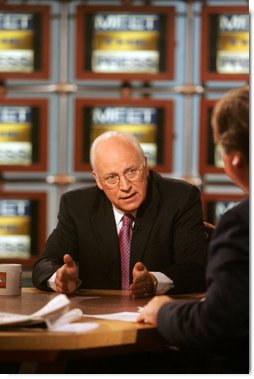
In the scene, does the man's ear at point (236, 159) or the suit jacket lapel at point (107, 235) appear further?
the suit jacket lapel at point (107, 235)

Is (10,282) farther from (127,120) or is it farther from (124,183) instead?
(127,120)

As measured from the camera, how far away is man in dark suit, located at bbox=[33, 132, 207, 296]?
3.38 meters

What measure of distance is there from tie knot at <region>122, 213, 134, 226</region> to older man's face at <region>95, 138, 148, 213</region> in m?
0.03

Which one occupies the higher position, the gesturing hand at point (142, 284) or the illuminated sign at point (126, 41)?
the illuminated sign at point (126, 41)

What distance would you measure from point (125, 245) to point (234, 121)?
58.5 inches

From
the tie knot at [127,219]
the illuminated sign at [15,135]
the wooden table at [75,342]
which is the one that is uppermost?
the illuminated sign at [15,135]

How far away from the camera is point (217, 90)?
562 cm

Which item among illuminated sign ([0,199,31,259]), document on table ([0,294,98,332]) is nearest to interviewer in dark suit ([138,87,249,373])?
document on table ([0,294,98,332])

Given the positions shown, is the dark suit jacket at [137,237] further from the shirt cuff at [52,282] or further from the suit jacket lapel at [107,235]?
→ the shirt cuff at [52,282]

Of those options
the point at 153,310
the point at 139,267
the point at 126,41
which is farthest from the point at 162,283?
the point at 126,41

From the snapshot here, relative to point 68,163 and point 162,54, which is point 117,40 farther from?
point 68,163

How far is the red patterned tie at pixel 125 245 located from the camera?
11.2 ft

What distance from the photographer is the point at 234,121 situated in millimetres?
2016

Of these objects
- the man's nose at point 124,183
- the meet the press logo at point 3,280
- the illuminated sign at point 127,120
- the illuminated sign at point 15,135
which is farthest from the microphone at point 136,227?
the illuminated sign at point 15,135
